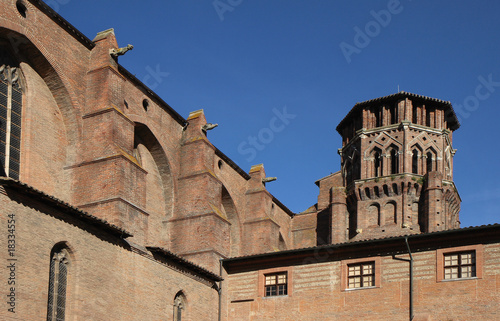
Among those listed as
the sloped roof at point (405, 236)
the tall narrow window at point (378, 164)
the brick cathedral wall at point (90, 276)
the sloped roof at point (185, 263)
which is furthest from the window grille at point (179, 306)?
the tall narrow window at point (378, 164)

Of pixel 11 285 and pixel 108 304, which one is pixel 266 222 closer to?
pixel 108 304

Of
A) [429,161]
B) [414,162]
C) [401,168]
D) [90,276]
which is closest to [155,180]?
[90,276]

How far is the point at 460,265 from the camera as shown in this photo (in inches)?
1104

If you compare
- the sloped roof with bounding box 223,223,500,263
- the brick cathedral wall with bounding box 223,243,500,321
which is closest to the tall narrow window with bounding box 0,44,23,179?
the sloped roof with bounding box 223,223,500,263

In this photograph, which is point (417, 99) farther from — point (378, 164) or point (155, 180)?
point (155, 180)

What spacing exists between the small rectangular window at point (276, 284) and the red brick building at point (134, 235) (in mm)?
51

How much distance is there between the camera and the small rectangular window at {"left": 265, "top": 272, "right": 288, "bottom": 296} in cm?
3155

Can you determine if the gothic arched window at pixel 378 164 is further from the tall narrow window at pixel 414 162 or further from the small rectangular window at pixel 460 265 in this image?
the small rectangular window at pixel 460 265

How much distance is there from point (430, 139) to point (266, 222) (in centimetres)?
1401

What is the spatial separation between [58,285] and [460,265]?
14215 millimetres

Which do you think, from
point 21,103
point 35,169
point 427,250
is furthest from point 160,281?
point 427,250

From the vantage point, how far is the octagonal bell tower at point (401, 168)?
4762cm

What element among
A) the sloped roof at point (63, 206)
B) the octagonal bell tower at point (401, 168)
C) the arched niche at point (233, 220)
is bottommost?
the sloped roof at point (63, 206)

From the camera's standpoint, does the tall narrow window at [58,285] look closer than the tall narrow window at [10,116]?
Yes
